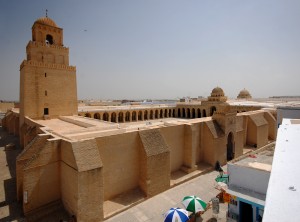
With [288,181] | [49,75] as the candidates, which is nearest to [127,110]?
[49,75]

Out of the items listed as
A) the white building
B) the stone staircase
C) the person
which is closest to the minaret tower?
the stone staircase

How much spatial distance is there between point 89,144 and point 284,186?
807cm

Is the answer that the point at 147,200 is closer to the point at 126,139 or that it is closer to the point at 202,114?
the point at 126,139

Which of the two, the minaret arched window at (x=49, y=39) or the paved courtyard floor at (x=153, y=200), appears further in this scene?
the minaret arched window at (x=49, y=39)

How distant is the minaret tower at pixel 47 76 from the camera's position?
1684 cm

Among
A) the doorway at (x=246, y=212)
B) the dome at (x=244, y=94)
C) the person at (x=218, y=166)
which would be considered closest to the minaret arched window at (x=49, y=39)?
the person at (x=218, y=166)

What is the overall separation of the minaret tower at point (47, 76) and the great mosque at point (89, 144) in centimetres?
7

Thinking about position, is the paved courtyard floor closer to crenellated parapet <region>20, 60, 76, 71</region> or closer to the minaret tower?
the minaret tower

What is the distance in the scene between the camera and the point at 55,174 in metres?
9.65

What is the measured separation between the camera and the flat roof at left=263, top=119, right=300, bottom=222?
5.60 ft

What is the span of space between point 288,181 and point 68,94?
19161 millimetres

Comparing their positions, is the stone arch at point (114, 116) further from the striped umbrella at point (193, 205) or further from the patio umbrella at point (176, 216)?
the patio umbrella at point (176, 216)

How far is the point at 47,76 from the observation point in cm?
1742

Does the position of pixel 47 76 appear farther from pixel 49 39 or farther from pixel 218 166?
pixel 218 166
